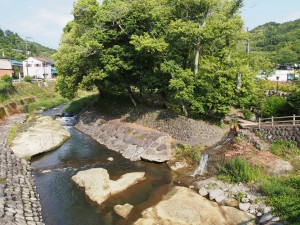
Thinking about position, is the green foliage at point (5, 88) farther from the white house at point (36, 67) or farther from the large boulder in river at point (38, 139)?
the white house at point (36, 67)

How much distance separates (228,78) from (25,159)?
2082cm

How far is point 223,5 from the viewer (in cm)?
2988

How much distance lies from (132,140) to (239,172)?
12.6m

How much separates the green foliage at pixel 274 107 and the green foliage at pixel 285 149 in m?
5.65

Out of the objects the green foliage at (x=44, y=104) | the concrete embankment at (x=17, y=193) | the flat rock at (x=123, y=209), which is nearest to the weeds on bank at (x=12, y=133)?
the concrete embankment at (x=17, y=193)

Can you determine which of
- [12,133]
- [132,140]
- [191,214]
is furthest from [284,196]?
[12,133]

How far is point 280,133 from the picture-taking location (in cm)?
2541

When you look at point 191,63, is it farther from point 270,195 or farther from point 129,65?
point 270,195

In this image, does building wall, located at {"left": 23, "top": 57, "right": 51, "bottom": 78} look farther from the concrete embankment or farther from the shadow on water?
the concrete embankment

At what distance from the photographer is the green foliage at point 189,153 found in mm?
26152

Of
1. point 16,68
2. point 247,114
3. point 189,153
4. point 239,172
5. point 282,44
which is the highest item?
point 282,44

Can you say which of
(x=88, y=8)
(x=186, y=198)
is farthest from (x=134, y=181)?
(x=88, y=8)

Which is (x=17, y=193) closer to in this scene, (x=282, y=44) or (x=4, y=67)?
(x=4, y=67)

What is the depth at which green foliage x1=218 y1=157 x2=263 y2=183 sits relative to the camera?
849 inches
